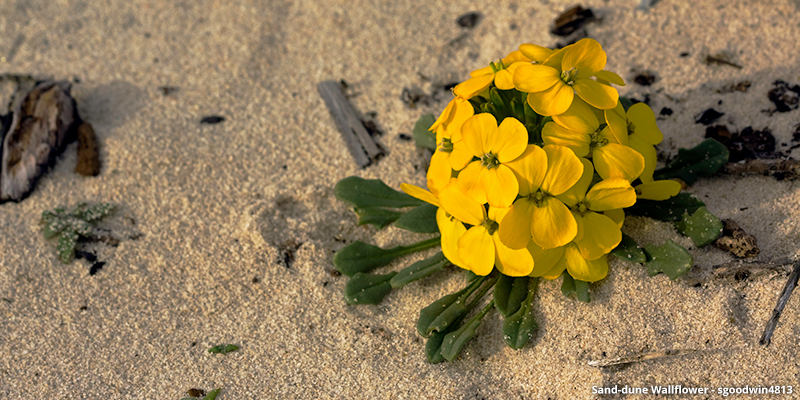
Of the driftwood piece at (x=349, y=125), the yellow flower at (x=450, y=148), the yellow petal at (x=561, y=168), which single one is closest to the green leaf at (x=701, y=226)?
the yellow petal at (x=561, y=168)

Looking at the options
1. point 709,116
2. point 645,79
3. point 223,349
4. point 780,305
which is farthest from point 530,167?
point 645,79

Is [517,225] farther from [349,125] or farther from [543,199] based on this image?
[349,125]

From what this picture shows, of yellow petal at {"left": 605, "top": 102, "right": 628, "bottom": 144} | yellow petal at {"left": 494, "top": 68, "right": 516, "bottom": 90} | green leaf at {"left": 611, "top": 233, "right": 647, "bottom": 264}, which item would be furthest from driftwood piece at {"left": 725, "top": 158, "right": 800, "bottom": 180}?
yellow petal at {"left": 494, "top": 68, "right": 516, "bottom": 90}

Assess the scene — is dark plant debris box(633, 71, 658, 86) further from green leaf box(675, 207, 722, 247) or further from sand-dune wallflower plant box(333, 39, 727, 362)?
green leaf box(675, 207, 722, 247)

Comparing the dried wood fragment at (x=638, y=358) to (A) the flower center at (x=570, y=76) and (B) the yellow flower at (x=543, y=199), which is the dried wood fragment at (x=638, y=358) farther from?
(A) the flower center at (x=570, y=76)

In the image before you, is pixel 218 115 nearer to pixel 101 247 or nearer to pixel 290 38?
pixel 290 38

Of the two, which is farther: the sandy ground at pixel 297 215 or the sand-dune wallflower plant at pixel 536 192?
the sandy ground at pixel 297 215

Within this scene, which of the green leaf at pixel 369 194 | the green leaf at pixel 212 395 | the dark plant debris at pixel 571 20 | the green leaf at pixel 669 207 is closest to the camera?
the green leaf at pixel 212 395
